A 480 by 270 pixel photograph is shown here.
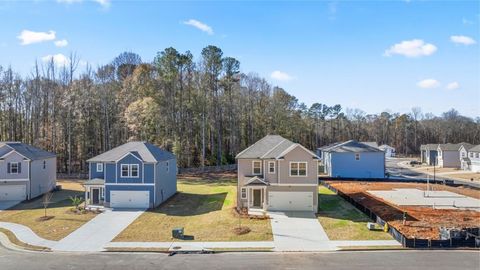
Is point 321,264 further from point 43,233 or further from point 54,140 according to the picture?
point 54,140

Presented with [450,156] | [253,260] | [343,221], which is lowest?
[253,260]

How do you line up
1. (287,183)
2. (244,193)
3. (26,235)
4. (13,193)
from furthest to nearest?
(13,193), (244,193), (287,183), (26,235)

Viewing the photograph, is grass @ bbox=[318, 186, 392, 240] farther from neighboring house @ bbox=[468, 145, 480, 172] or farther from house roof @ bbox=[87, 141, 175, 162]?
neighboring house @ bbox=[468, 145, 480, 172]

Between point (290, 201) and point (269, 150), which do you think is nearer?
point (290, 201)

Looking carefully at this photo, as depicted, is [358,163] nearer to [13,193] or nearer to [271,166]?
[271,166]

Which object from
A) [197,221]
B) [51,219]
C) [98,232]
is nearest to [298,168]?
[197,221]

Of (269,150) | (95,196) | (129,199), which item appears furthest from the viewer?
(95,196)

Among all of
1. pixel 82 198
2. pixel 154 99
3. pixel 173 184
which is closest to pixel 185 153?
pixel 154 99
